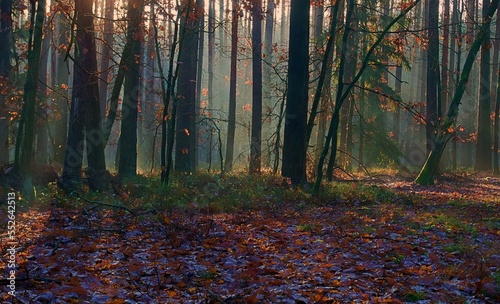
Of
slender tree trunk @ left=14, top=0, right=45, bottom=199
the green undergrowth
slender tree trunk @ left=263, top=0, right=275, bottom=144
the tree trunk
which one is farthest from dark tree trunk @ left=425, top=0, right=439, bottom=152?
slender tree trunk @ left=14, top=0, right=45, bottom=199

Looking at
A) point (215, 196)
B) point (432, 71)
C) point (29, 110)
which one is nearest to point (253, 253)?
point (215, 196)

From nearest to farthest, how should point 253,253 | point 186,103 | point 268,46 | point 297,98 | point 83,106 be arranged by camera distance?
1. point 253,253
2. point 83,106
3. point 297,98
4. point 186,103
5. point 268,46

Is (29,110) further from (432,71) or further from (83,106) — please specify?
(432,71)

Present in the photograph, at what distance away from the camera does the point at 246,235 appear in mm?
7766

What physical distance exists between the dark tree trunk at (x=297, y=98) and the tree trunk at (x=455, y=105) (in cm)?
422

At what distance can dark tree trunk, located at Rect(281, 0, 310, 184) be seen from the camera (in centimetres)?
1341

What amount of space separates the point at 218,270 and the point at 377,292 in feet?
5.99

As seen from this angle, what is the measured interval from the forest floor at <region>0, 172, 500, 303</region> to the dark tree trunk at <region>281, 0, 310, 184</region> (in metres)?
2.75

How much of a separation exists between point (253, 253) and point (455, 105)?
36.1 feet

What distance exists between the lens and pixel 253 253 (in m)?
6.70

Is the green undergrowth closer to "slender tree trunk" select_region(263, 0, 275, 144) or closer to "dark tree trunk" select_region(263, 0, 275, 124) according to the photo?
"slender tree trunk" select_region(263, 0, 275, 144)

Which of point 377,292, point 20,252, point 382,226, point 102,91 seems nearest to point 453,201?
point 382,226

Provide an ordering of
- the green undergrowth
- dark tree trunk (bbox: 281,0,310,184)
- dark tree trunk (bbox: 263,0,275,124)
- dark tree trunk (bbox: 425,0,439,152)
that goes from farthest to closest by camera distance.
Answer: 1. dark tree trunk (bbox: 263,0,275,124)
2. dark tree trunk (bbox: 425,0,439,152)
3. dark tree trunk (bbox: 281,0,310,184)
4. the green undergrowth

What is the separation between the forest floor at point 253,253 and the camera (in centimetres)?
500
